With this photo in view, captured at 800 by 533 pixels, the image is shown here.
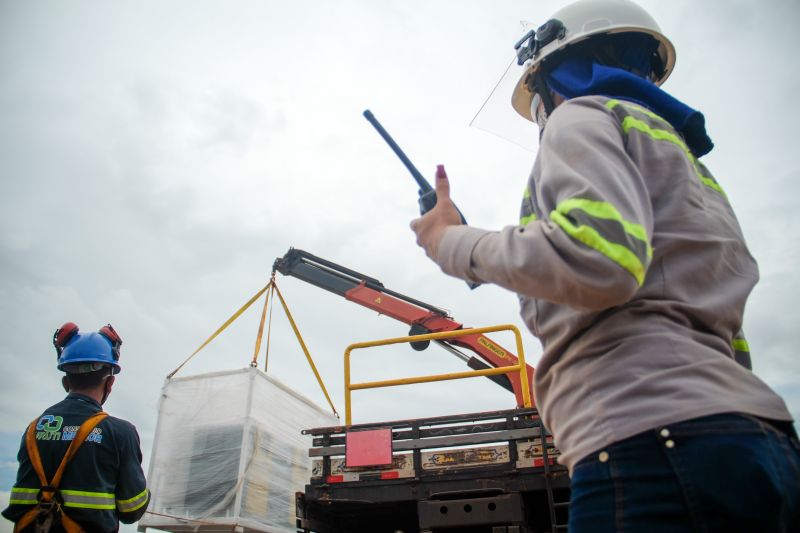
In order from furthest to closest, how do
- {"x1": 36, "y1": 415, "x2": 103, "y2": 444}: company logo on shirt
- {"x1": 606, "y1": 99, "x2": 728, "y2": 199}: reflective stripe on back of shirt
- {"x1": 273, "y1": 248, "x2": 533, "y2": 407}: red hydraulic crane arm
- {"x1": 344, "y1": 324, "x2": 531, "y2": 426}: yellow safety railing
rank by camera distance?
{"x1": 273, "y1": 248, "x2": 533, "y2": 407}: red hydraulic crane arm
{"x1": 344, "y1": 324, "x2": 531, "y2": 426}: yellow safety railing
{"x1": 36, "y1": 415, "x2": 103, "y2": 444}: company logo on shirt
{"x1": 606, "y1": 99, "x2": 728, "y2": 199}: reflective stripe on back of shirt

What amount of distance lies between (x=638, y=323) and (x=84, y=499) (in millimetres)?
3356

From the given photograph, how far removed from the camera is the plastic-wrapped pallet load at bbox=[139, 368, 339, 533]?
6.32 m

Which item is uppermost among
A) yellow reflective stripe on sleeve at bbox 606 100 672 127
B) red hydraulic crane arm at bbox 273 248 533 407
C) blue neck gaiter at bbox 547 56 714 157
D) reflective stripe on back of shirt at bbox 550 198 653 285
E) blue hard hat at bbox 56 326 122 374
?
red hydraulic crane arm at bbox 273 248 533 407

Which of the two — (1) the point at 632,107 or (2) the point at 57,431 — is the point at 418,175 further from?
(2) the point at 57,431

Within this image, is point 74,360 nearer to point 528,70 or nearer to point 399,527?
point 399,527

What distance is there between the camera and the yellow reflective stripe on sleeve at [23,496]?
324 centimetres

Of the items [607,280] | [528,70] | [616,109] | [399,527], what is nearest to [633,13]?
Answer: [528,70]

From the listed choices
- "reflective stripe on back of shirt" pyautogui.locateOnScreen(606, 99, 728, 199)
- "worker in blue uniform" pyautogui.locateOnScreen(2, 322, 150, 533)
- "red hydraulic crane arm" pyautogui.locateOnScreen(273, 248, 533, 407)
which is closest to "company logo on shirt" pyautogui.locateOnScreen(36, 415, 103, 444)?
"worker in blue uniform" pyautogui.locateOnScreen(2, 322, 150, 533)

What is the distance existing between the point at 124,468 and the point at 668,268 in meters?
3.47

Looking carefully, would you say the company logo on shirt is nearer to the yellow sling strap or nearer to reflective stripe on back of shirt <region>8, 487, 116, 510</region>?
the yellow sling strap

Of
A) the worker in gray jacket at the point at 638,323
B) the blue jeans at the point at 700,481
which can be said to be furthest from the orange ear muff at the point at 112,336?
the blue jeans at the point at 700,481

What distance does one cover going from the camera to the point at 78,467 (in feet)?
11.0

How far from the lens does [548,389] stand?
1.34 m

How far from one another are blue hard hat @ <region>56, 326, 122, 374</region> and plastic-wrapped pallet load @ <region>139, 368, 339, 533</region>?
9.21ft
